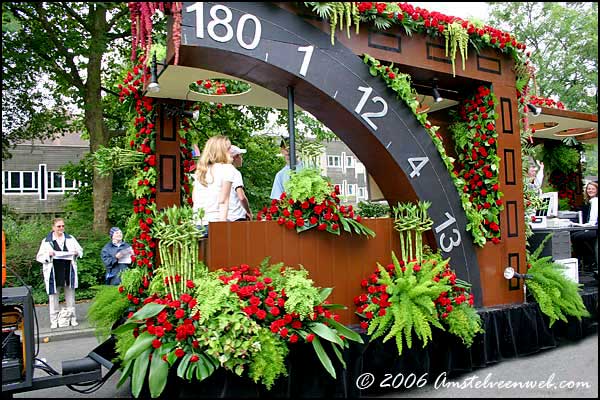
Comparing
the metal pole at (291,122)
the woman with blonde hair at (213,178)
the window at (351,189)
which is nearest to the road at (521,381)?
the woman with blonde hair at (213,178)

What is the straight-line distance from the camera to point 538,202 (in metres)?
6.95

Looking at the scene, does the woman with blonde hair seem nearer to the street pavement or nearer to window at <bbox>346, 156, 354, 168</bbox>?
the street pavement

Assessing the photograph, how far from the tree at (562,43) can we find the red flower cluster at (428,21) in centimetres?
1950

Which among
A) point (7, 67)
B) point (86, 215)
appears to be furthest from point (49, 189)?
point (7, 67)

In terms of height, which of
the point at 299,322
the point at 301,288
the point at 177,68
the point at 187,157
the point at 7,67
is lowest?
the point at 299,322

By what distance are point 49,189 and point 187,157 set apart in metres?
27.1

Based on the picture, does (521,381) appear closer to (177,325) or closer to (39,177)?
(177,325)

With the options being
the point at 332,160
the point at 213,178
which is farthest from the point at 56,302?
the point at 332,160

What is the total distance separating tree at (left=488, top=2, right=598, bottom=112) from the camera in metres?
23.2

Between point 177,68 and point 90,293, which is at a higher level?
point 177,68

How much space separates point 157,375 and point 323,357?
4.01 feet

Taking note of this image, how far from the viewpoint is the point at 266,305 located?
386cm

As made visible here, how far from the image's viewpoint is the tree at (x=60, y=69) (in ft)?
35.8

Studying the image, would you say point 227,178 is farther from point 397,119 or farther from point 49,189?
point 49,189
